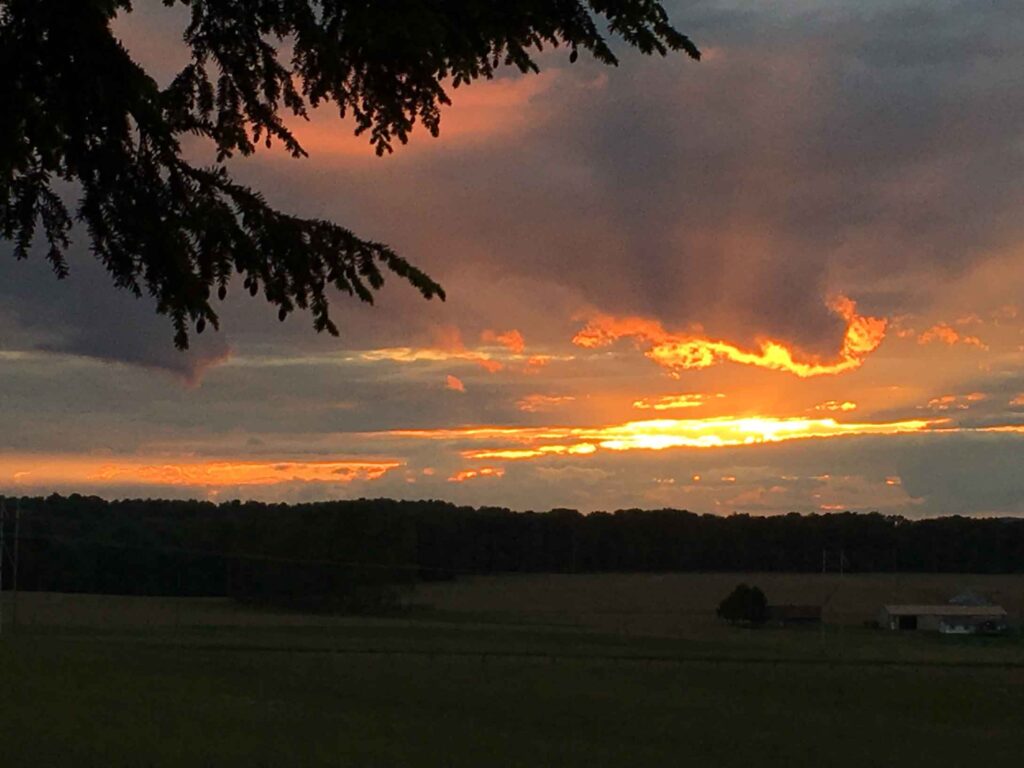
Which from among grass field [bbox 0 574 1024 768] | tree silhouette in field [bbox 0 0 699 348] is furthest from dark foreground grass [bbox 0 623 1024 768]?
tree silhouette in field [bbox 0 0 699 348]

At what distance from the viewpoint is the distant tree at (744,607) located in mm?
A: 80312

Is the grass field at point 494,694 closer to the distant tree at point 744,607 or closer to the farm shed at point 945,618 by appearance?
the distant tree at point 744,607

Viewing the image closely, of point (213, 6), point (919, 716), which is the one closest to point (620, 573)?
point (919, 716)

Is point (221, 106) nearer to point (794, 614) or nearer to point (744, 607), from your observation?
point (744, 607)

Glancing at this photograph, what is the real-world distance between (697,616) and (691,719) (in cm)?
4944

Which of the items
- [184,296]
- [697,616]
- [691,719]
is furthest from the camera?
[697,616]

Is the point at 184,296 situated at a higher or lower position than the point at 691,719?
higher

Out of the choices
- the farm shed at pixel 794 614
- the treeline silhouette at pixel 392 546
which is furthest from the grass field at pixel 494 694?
the treeline silhouette at pixel 392 546

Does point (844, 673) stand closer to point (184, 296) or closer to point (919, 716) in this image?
point (919, 716)

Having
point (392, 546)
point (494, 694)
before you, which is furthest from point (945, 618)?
point (494, 694)

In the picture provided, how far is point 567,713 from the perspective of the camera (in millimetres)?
35812

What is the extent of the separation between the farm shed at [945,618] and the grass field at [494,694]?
323cm

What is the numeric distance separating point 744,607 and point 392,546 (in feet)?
85.3

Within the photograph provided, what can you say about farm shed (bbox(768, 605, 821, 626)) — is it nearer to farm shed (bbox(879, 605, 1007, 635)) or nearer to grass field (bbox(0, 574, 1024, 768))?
grass field (bbox(0, 574, 1024, 768))
